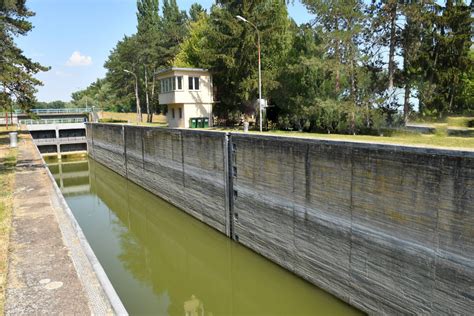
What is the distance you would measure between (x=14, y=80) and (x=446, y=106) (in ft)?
106

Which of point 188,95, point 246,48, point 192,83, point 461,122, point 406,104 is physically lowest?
point 461,122

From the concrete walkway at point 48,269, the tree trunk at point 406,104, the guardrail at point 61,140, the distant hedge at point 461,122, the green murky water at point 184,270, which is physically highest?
the tree trunk at point 406,104

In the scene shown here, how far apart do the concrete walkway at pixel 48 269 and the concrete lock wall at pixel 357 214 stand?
17.0 feet

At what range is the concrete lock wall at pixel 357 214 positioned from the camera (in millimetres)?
6371

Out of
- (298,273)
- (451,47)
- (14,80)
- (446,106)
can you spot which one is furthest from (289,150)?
(446,106)

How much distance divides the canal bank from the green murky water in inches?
97.3

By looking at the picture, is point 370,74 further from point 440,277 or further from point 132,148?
point 440,277

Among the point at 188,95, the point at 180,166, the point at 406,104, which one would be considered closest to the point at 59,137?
the point at 188,95

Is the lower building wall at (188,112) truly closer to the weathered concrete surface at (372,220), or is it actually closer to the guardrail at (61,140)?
the guardrail at (61,140)

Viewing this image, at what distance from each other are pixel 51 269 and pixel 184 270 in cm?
529

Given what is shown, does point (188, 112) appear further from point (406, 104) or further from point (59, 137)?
point (59, 137)

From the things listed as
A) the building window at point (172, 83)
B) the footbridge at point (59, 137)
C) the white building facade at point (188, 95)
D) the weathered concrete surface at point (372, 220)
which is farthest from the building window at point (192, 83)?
the weathered concrete surface at point (372, 220)

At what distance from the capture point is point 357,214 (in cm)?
812

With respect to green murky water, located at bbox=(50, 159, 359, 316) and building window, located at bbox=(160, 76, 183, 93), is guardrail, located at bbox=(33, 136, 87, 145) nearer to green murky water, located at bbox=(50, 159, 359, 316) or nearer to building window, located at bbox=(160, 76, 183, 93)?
building window, located at bbox=(160, 76, 183, 93)
